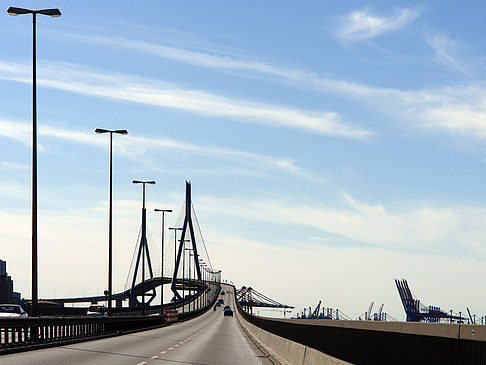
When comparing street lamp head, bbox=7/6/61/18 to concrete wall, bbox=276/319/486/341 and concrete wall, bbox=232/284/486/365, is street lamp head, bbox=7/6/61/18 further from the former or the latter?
concrete wall, bbox=276/319/486/341

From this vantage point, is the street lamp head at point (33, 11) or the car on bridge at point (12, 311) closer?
the street lamp head at point (33, 11)

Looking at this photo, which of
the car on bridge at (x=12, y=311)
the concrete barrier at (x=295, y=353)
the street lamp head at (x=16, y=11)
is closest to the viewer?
the concrete barrier at (x=295, y=353)

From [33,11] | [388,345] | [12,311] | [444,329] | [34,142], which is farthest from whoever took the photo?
[12,311]

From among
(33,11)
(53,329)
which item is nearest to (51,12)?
(33,11)

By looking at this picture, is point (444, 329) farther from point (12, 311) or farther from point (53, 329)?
point (12, 311)

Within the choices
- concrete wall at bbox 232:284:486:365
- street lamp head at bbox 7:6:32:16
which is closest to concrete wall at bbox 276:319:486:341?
concrete wall at bbox 232:284:486:365

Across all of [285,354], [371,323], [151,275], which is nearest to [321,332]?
[285,354]

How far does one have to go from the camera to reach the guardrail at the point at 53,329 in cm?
2686

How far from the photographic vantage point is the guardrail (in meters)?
26.9

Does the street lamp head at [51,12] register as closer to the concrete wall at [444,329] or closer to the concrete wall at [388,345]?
the concrete wall at [388,345]

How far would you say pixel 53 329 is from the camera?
35.8 metres

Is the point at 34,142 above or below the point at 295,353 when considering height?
above

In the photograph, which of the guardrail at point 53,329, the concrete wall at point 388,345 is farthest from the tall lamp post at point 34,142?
the concrete wall at point 388,345

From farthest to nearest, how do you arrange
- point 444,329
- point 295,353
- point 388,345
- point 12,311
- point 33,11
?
point 12,311
point 33,11
point 444,329
point 295,353
point 388,345
